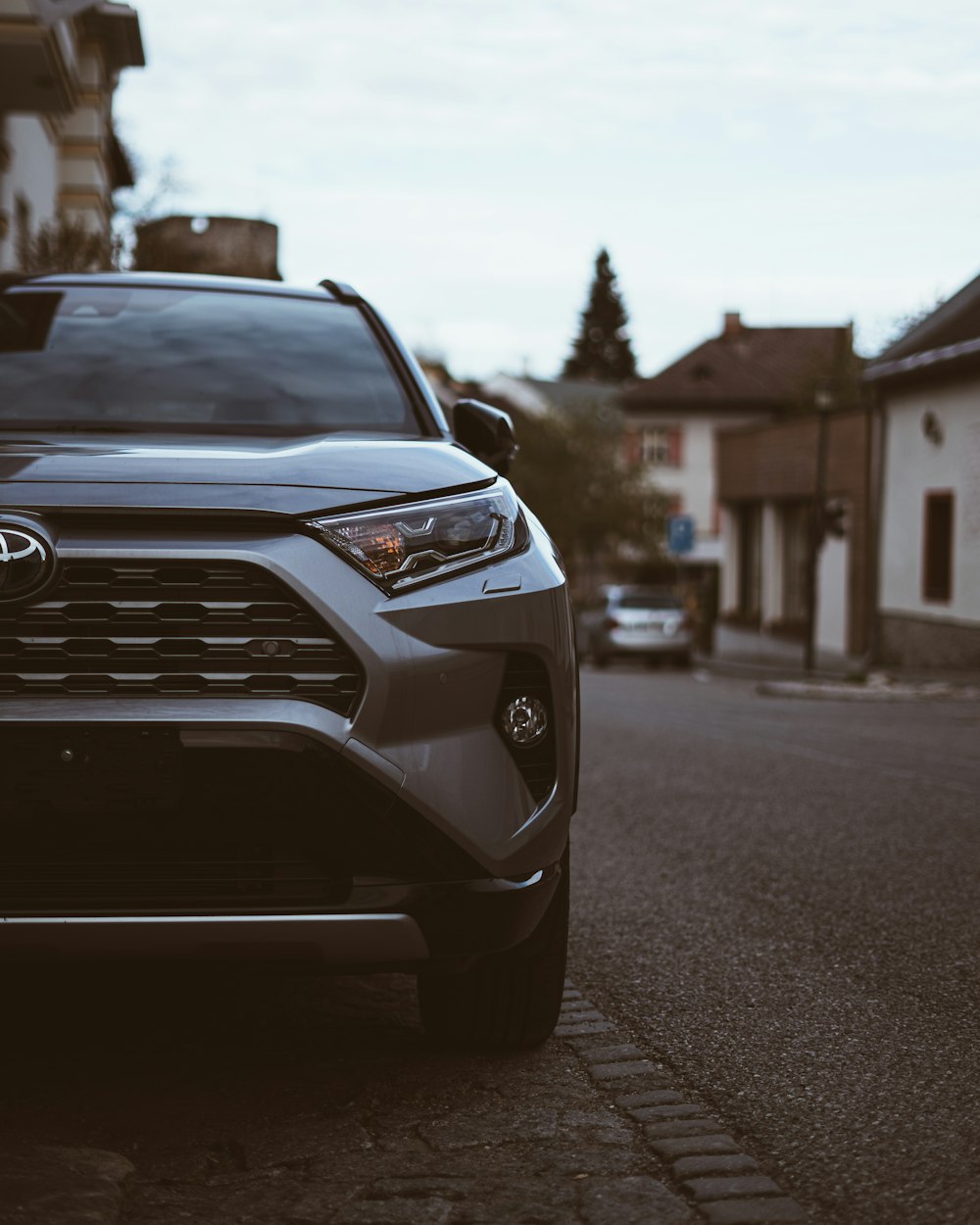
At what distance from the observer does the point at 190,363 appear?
455cm

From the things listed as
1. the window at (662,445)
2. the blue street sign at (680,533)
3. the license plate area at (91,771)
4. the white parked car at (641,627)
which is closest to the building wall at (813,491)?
the blue street sign at (680,533)

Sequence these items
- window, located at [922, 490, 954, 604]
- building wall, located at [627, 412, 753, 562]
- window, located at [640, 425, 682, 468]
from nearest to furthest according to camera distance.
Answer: window, located at [922, 490, 954, 604] → building wall, located at [627, 412, 753, 562] → window, located at [640, 425, 682, 468]

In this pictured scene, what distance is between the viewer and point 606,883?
20.5 feet

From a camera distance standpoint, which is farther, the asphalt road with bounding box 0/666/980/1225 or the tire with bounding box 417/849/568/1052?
the tire with bounding box 417/849/568/1052

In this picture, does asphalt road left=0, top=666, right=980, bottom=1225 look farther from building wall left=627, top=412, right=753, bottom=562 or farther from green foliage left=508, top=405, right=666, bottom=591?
building wall left=627, top=412, right=753, bottom=562

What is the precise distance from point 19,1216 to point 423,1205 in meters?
0.64

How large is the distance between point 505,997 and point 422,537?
1.06 metres

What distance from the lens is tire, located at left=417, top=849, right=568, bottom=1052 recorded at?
366cm

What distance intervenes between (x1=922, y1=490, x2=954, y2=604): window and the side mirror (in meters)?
25.1

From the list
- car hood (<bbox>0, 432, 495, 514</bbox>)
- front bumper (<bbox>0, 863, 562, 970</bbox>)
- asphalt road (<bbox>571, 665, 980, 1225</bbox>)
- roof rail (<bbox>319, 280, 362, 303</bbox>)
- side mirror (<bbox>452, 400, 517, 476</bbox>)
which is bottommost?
asphalt road (<bbox>571, 665, 980, 1225</bbox>)

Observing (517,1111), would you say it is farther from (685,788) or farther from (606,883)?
(685,788)

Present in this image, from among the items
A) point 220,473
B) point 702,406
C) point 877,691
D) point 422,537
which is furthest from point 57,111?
point 702,406

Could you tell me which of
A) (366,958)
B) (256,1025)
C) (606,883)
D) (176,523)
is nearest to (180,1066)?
(256,1025)

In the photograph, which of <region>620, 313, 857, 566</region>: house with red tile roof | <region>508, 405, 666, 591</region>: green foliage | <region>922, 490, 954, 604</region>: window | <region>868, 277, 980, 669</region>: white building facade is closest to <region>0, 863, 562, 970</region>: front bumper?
<region>868, 277, 980, 669</region>: white building facade
